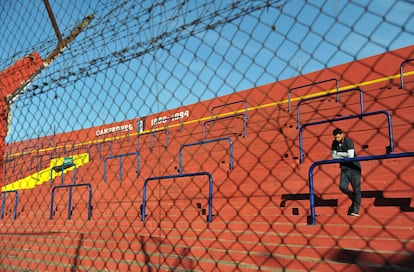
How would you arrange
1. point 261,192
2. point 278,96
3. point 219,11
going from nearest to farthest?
point 219,11 < point 261,192 < point 278,96

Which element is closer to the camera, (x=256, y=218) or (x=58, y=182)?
(x=256, y=218)

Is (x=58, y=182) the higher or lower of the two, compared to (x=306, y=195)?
higher

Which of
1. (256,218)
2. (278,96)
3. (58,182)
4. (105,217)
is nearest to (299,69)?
(256,218)

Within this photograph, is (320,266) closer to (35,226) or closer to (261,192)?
(261,192)

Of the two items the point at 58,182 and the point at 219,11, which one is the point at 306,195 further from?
the point at 58,182

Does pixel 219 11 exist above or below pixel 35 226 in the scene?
above

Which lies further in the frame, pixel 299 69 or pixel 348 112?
pixel 348 112

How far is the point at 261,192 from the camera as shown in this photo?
5367 millimetres

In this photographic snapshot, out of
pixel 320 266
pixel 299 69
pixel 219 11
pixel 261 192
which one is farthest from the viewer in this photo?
pixel 261 192

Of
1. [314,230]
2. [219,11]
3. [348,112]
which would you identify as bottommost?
[314,230]

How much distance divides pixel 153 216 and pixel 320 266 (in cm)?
361

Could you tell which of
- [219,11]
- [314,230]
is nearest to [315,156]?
[314,230]

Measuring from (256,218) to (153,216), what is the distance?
2115mm

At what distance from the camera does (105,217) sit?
21.3ft
